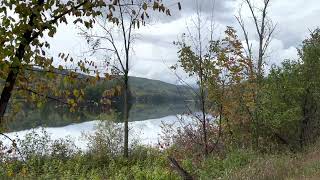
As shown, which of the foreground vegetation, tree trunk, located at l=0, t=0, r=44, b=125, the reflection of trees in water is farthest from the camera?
the foreground vegetation

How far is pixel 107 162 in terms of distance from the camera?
932 inches

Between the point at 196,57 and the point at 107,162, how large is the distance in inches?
388

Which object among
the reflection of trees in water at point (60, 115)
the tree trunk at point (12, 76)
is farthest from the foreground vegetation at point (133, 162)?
the tree trunk at point (12, 76)

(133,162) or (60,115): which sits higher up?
(60,115)

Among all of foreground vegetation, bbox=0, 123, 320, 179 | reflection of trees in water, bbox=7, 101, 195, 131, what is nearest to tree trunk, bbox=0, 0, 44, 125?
reflection of trees in water, bbox=7, 101, 195, 131

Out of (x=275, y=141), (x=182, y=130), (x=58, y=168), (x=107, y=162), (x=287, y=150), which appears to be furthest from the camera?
(x=107, y=162)

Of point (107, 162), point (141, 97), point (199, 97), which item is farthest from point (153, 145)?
point (141, 97)

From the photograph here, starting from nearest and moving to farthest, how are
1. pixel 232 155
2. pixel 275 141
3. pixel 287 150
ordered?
1. pixel 232 155
2. pixel 287 150
3. pixel 275 141

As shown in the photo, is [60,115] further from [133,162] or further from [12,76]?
[12,76]

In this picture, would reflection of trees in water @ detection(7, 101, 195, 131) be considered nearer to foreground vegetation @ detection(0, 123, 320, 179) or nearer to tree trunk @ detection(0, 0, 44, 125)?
tree trunk @ detection(0, 0, 44, 125)

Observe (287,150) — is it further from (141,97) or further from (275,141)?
(141,97)

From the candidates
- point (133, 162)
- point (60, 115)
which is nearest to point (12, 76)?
point (133, 162)

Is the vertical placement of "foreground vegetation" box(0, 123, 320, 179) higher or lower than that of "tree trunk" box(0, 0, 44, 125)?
lower

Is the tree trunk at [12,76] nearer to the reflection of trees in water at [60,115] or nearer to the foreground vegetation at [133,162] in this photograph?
the reflection of trees in water at [60,115]
